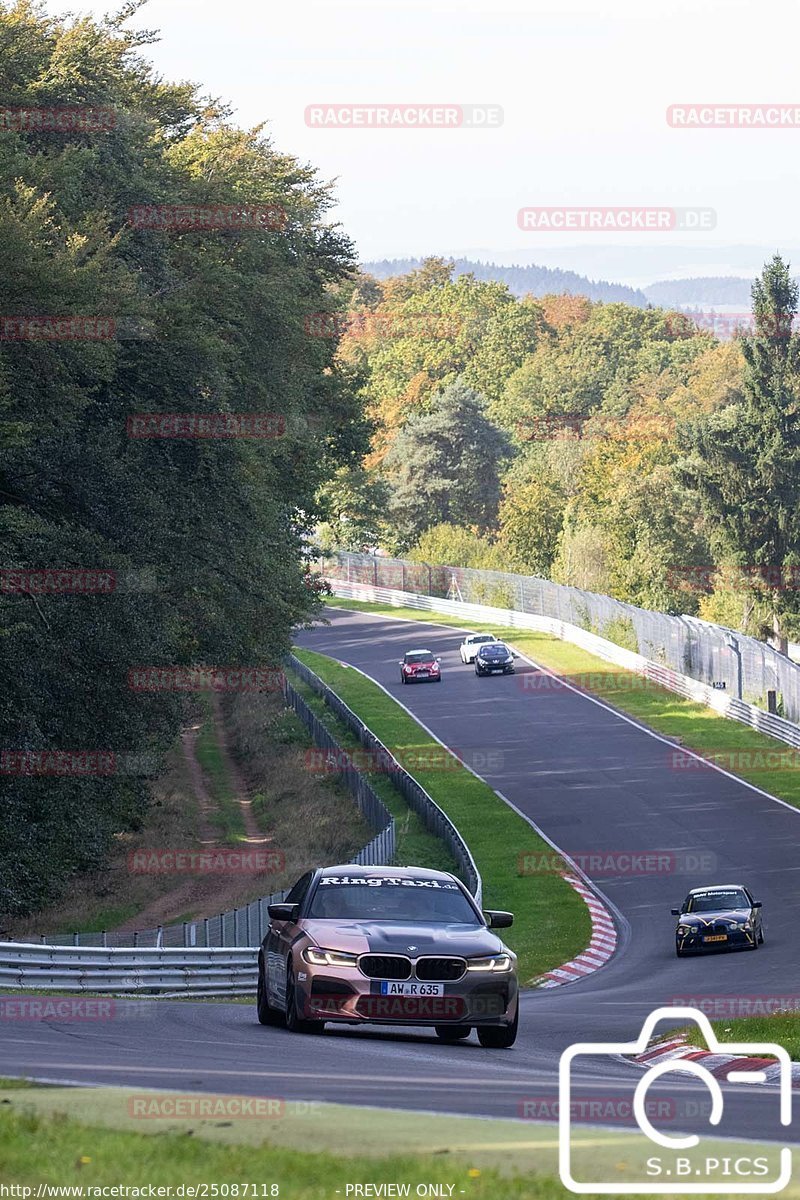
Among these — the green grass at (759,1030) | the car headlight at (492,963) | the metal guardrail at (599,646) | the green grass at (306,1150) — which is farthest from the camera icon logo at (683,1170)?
the metal guardrail at (599,646)

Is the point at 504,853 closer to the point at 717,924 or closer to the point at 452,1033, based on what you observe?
the point at 717,924

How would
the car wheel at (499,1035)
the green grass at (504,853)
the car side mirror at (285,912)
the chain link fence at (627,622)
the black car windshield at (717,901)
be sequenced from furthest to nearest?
the chain link fence at (627,622), the green grass at (504,853), the black car windshield at (717,901), the car side mirror at (285,912), the car wheel at (499,1035)

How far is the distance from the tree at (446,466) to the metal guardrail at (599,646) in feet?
48.8

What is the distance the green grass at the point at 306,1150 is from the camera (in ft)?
23.5

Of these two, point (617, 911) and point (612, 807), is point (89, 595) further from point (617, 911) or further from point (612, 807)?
point (612, 807)

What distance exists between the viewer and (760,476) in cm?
9175

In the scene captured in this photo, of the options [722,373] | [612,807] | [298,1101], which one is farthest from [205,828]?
[722,373]

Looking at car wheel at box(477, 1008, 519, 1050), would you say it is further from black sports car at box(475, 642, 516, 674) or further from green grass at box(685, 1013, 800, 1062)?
black sports car at box(475, 642, 516, 674)

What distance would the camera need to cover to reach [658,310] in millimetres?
188750

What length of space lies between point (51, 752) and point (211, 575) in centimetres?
607

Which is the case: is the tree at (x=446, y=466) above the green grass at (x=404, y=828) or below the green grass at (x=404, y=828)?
→ above

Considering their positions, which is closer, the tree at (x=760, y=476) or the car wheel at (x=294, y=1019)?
the car wheel at (x=294, y=1019)

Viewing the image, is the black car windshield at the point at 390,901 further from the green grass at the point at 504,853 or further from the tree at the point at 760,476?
the tree at the point at 760,476

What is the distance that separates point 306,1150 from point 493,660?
6849 centimetres
